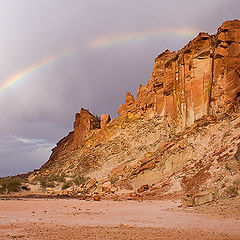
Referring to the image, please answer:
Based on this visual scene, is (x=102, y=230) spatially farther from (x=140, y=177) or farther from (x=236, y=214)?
(x=140, y=177)

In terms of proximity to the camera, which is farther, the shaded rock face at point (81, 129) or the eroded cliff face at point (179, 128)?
the shaded rock face at point (81, 129)

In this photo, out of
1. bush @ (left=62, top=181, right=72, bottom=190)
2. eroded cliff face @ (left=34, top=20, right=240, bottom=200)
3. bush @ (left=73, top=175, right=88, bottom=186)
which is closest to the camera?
eroded cliff face @ (left=34, top=20, right=240, bottom=200)

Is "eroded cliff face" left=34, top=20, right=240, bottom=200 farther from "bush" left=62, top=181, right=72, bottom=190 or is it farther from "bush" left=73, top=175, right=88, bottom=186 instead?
"bush" left=62, top=181, right=72, bottom=190

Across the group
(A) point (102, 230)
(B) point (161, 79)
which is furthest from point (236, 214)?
(B) point (161, 79)

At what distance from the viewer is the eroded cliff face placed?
1043 inches

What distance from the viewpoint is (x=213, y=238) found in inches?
284

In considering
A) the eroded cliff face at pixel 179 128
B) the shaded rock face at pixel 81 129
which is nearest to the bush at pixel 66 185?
the eroded cliff face at pixel 179 128

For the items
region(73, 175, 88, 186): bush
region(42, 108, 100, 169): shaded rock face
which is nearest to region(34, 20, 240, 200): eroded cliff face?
region(73, 175, 88, 186): bush

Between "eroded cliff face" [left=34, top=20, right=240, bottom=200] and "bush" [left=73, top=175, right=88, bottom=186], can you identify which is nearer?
"eroded cliff face" [left=34, top=20, right=240, bottom=200]

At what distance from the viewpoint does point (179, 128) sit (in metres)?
38.5

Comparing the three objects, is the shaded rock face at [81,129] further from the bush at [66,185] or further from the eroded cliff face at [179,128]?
the bush at [66,185]

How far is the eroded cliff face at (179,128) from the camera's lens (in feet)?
86.9

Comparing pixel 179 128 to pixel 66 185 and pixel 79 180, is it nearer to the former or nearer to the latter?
pixel 79 180

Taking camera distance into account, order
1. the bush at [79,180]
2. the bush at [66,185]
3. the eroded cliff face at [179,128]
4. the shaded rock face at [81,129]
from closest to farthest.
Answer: the eroded cliff face at [179,128] < the bush at [66,185] < the bush at [79,180] < the shaded rock face at [81,129]
